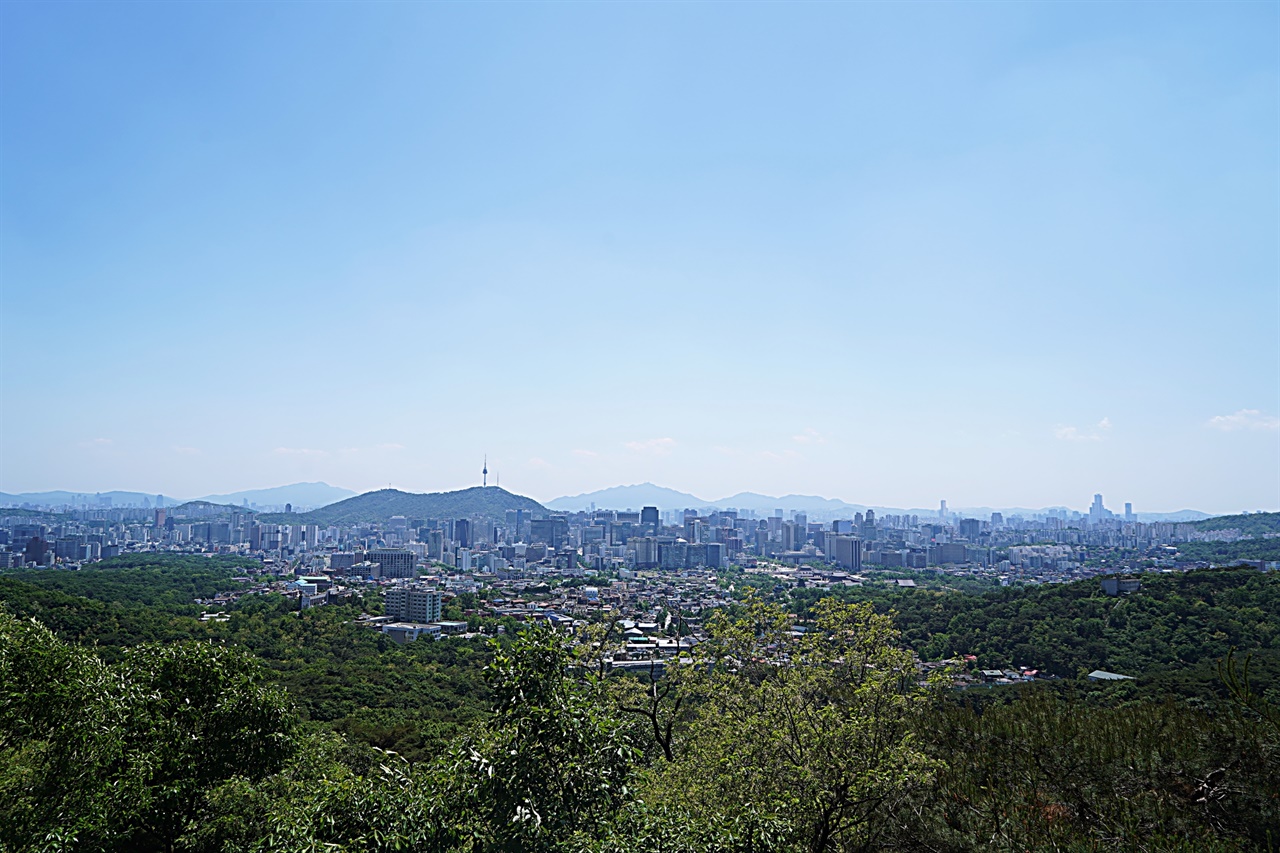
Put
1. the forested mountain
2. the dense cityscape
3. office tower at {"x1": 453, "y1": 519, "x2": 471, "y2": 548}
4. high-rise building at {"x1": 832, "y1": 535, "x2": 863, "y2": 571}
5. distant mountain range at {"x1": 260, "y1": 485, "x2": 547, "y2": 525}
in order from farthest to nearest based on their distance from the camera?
distant mountain range at {"x1": 260, "y1": 485, "x2": 547, "y2": 525} → office tower at {"x1": 453, "y1": 519, "x2": 471, "y2": 548} → high-rise building at {"x1": 832, "y1": 535, "x2": 863, "y2": 571} → the forested mountain → the dense cityscape

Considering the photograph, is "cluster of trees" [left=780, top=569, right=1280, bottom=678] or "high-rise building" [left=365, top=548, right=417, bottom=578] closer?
"cluster of trees" [left=780, top=569, right=1280, bottom=678]

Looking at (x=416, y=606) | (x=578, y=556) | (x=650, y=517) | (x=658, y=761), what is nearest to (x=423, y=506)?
(x=650, y=517)

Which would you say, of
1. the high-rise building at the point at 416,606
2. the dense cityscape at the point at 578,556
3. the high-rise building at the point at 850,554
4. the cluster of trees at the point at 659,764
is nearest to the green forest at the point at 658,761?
the cluster of trees at the point at 659,764

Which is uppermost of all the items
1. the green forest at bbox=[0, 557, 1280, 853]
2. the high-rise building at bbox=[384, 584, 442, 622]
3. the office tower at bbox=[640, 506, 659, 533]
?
the green forest at bbox=[0, 557, 1280, 853]

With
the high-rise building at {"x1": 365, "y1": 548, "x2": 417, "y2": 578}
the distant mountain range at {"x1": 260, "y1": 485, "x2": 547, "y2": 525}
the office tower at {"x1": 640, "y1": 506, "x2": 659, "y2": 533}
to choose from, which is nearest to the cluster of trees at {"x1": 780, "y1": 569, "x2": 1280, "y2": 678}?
the high-rise building at {"x1": 365, "y1": 548, "x2": 417, "y2": 578}

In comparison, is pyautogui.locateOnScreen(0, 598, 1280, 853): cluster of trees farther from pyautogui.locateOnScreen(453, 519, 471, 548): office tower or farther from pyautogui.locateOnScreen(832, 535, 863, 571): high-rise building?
pyautogui.locateOnScreen(453, 519, 471, 548): office tower

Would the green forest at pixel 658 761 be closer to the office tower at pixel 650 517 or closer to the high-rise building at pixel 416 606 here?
the high-rise building at pixel 416 606

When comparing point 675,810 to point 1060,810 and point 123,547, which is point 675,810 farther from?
point 123,547
